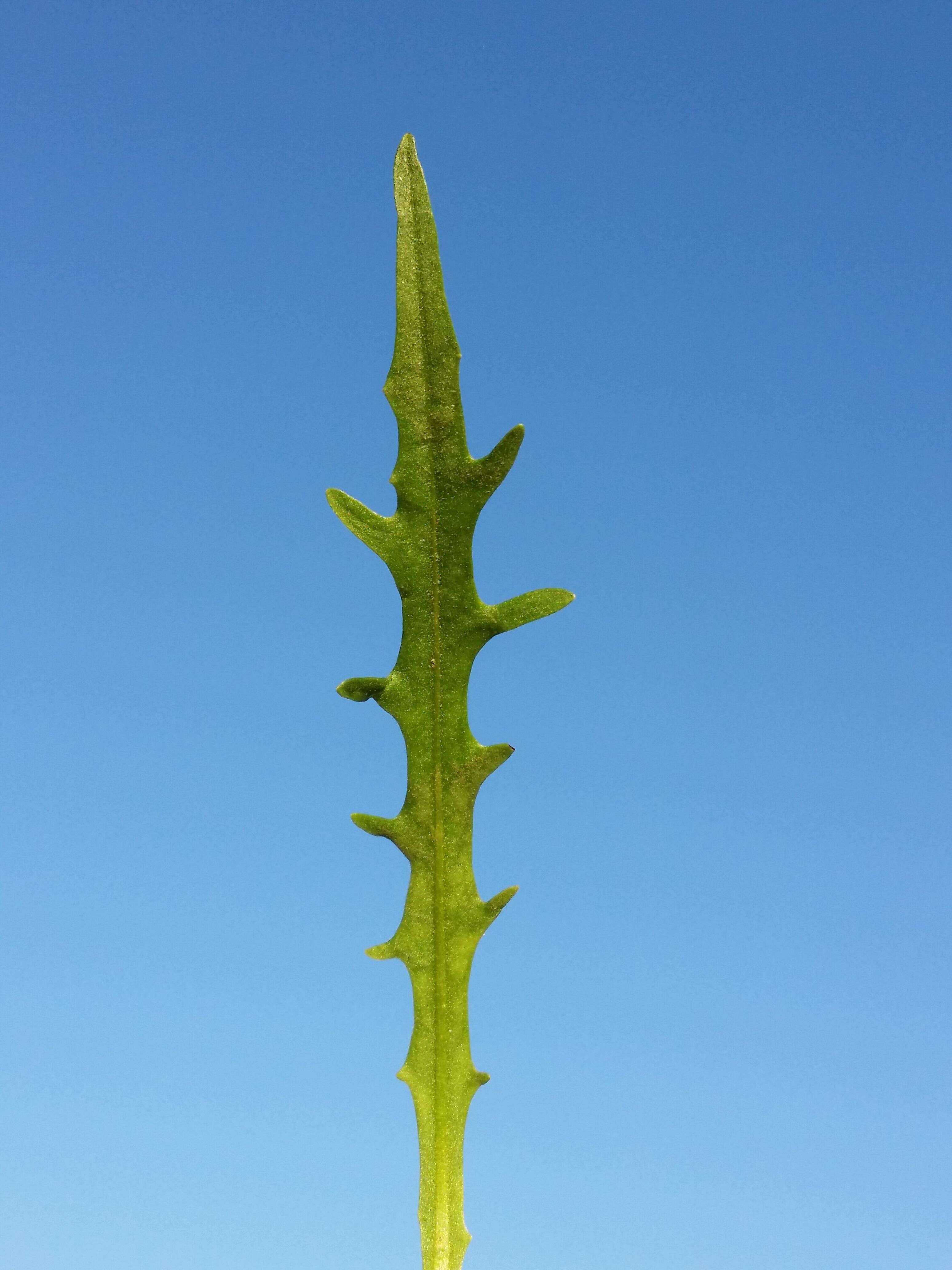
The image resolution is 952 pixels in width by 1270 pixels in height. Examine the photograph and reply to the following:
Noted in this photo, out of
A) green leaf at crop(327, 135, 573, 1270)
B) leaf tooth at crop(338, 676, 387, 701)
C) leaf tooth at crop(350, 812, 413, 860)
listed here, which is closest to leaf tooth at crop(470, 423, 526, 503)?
green leaf at crop(327, 135, 573, 1270)

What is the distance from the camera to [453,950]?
2742mm

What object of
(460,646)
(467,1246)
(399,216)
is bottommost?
(467,1246)

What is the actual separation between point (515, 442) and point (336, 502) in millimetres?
491

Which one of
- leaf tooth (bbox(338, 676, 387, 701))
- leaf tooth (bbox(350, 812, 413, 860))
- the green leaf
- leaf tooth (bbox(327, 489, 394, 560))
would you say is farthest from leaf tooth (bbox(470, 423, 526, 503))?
leaf tooth (bbox(350, 812, 413, 860))

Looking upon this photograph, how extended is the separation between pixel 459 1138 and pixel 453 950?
0.49 meters

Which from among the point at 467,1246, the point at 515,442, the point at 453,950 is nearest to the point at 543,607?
the point at 515,442

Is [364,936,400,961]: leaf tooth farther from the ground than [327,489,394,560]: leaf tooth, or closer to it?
closer to it

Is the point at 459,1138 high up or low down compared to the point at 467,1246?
up

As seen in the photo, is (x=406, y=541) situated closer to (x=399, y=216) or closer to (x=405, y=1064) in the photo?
(x=399, y=216)

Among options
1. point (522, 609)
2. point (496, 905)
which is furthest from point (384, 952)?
point (522, 609)

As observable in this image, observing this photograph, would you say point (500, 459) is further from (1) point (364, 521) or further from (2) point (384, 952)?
(2) point (384, 952)

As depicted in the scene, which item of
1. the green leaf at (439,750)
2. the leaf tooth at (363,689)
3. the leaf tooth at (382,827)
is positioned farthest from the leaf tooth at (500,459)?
the leaf tooth at (382,827)

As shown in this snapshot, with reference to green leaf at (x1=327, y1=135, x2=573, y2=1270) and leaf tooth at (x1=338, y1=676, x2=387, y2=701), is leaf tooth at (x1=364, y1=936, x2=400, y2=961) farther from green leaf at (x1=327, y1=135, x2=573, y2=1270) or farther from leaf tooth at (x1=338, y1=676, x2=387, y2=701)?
leaf tooth at (x1=338, y1=676, x2=387, y2=701)

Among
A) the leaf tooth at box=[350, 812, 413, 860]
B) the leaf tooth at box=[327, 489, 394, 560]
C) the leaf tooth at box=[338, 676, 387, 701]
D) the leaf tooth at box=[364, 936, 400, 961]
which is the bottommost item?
the leaf tooth at box=[364, 936, 400, 961]
